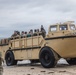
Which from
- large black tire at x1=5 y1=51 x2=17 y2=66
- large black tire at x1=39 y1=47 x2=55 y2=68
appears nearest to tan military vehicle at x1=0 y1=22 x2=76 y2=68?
large black tire at x1=39 y1=47 x2=55 y2=68

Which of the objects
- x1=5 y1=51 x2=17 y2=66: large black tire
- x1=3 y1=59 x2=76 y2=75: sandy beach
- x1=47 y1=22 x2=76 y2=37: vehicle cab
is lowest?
x1=3 y1=59 x2=76 y2=75: sandy beach

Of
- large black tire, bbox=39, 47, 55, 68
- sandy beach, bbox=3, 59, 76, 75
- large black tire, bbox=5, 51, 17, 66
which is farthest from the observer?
large black tire, bbox=5, 51, 17, 66

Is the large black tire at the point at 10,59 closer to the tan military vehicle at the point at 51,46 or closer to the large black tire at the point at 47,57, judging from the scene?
the tan military vehicle at the point at 51,46

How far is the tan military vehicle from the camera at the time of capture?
57.7 ft

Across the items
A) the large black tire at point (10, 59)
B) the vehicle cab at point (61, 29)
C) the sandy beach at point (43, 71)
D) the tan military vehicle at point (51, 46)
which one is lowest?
the sandy beach at point (43, 71)

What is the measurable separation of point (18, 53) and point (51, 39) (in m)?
3.97

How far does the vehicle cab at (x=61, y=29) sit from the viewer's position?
60.1 feet

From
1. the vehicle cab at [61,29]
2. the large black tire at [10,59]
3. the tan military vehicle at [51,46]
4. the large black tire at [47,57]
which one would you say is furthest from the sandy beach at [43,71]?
the large black tire at [10,59]

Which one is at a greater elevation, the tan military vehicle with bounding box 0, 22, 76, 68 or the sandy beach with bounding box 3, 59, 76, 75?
the tan military vehicle with bounding box 0, 22, 76, 68

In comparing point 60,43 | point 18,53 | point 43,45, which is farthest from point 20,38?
point 60,43

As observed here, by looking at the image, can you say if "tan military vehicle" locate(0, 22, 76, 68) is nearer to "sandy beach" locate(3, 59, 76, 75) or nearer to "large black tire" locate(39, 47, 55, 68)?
"large black tire" locate(39, 47, 55, 68)

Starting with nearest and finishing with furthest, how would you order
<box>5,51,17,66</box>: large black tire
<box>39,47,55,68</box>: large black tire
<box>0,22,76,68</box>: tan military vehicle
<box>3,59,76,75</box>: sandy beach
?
<box>3,59,76,75</box>: sandy beach
<box>0,22,76,68</box>: tan military vehicle
<box>39,47,55,68</box>: large black tire
<box>5,51,17,66</box>: large black tire

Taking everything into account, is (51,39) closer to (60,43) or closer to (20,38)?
(60,43)

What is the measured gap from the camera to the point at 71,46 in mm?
17453
